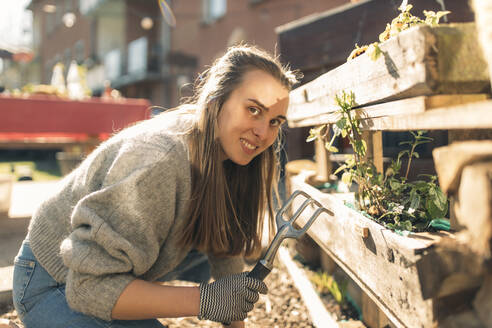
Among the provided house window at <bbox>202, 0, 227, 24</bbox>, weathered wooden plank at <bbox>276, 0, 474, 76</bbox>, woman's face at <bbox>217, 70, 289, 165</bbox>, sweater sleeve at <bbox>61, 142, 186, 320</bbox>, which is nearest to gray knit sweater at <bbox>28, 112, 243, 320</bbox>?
sweater sleeve at <bbox>61, 142, 186, 320</bbox>

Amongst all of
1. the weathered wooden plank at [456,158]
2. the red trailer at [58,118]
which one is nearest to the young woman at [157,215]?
the weathered wooden plank at [456,158]

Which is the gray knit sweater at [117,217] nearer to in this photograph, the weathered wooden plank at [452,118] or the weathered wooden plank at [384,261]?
A: the weathered wooden plank at [384,261]

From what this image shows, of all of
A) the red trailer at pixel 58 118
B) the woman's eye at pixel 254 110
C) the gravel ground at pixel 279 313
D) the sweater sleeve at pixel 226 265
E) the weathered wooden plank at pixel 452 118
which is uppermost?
the red trailer at pixel 58 118

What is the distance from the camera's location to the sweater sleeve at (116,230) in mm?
1333

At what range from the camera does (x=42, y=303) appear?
5.15 feet

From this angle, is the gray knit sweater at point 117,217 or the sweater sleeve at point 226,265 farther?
the sweater sleeve at point 226,265

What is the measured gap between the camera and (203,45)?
10977mm

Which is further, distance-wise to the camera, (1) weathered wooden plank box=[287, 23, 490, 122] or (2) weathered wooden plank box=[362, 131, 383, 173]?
(2) weathered wooden plank box=[362, 131, 383, 173]

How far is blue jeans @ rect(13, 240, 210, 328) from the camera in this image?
1440 millimetres

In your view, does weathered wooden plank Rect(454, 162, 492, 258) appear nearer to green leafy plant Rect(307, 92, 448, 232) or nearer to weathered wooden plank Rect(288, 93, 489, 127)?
weathered wooden plank Rect(288, 93, 489, 127)

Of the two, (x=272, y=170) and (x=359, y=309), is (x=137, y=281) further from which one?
(x=359, y=309)

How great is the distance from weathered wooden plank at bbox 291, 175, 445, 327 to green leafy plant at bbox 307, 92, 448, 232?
88 mm

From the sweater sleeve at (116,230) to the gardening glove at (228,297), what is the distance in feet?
0.78

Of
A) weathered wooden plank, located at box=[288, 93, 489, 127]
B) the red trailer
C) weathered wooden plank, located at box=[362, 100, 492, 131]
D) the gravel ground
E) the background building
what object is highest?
the background building
